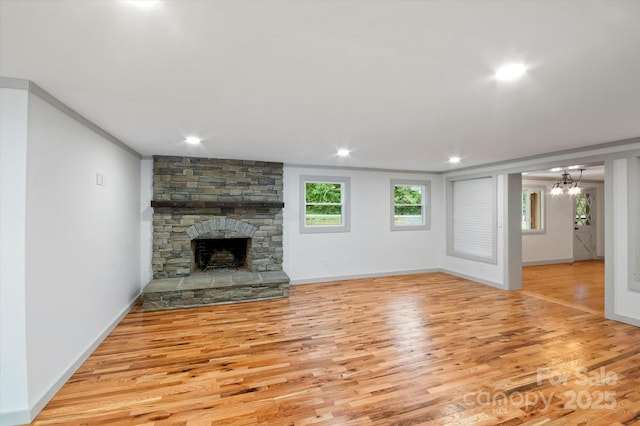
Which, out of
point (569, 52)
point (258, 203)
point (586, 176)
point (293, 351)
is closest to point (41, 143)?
point (293, 351)

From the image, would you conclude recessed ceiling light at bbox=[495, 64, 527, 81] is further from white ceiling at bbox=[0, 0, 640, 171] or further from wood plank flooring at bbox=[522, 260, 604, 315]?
wood plank flooring at bbox=[522, 260, 604, 315]

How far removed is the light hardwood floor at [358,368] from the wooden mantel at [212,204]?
1.64m

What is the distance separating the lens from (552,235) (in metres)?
7.84

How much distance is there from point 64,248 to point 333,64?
8.70 ft

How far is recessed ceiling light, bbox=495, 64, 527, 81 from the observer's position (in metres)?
1.81

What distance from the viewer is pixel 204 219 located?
198 inches

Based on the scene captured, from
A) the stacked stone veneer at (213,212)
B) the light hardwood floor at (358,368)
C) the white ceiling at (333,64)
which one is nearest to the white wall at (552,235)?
the light hardwood floor at (358,368)

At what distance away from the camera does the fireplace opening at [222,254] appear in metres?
5.54

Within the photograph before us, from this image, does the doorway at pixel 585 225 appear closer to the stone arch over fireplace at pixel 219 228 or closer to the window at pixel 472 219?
the window at pixel 472 219


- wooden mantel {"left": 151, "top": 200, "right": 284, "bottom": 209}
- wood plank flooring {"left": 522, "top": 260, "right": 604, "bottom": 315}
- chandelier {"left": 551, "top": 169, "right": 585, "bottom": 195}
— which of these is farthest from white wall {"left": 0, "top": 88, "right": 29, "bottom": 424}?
chandelier {"left": 551, "top": 169, "right": 585, "bottom": 195}

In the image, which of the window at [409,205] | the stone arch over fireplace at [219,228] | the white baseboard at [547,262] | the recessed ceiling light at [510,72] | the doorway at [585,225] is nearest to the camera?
the recessed ceiling light at [510,72]

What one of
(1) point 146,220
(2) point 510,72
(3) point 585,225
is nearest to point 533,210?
(3) point 585,225

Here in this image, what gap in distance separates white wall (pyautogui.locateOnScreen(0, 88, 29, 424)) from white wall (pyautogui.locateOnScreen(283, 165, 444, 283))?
153 inches

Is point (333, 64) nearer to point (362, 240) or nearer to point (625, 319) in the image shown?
point (362, 240)
